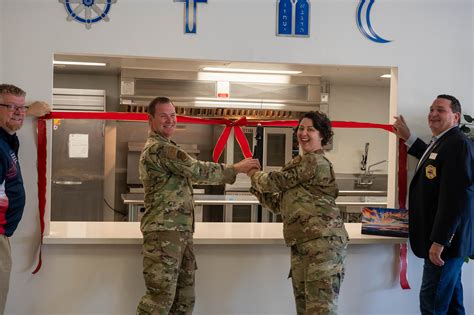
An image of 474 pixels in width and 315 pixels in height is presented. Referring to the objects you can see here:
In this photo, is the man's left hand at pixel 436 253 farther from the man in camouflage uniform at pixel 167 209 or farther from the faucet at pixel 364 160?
the faucet at pixel 364 160

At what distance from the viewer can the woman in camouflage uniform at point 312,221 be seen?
3188mm

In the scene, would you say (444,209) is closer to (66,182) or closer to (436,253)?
(436,253)

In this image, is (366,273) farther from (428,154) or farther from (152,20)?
(152,20)

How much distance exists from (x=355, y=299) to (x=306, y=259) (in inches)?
40.3

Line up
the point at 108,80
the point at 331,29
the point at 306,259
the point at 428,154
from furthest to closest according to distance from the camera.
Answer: the point at 108,80
the point at 331,29
the point at 428,154
the point at 306,259

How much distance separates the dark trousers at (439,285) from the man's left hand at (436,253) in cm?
7

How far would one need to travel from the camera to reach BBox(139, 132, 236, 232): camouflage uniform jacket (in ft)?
10.7

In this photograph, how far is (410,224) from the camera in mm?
3752

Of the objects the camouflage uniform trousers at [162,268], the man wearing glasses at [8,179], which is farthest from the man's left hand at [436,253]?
the man wearing glasses at [8,179]

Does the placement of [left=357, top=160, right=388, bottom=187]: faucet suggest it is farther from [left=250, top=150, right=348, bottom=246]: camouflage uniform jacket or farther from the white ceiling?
[left=250, top=150, right=348, bottom=246]: camouflage uniform jacket

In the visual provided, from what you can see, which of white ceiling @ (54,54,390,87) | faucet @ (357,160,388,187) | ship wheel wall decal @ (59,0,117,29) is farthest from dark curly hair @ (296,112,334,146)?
faucet @ (357,160,388,187)

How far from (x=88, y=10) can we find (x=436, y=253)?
2.72 meters

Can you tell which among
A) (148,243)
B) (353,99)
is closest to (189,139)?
(353,99)

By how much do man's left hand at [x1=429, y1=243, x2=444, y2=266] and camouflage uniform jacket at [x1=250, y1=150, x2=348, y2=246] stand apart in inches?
21.8
